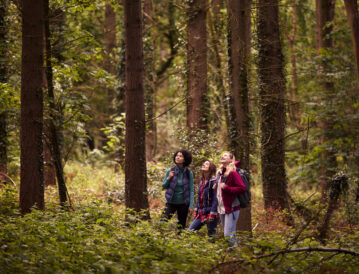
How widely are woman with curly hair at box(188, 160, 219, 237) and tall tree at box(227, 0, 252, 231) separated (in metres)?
0.83

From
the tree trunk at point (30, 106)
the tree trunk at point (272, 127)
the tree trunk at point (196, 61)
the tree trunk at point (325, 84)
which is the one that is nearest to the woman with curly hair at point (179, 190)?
the tree trunk at point (30, 106)

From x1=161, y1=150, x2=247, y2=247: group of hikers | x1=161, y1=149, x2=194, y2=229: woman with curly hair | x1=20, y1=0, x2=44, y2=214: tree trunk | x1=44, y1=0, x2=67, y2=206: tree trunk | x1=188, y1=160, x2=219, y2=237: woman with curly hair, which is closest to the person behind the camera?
x1=161, y1=150, x2=247, y2=247: group of hikers

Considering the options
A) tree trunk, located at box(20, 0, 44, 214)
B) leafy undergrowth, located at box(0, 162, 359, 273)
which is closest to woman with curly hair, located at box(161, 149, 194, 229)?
leafy undergrowth, located at box(0, 162, 359, 273)

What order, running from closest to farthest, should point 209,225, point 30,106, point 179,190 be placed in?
1. point 30,106
2. point 209,225
3. point 179,190

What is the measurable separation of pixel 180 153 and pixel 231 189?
1.88m

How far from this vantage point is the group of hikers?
7632 mm

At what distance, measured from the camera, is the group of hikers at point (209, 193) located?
763 centimetres

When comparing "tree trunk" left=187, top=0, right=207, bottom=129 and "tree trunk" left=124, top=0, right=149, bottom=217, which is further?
"tree trunk" left=187, top=0, right=207, bottom=129

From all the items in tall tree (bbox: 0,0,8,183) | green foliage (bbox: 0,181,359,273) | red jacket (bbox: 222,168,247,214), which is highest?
tall tree (bbox: 0,0,8,183)

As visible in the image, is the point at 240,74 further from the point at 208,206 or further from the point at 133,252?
the point at 133,252

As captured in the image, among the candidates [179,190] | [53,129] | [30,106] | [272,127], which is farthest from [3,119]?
[272,127]

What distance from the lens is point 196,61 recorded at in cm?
1319

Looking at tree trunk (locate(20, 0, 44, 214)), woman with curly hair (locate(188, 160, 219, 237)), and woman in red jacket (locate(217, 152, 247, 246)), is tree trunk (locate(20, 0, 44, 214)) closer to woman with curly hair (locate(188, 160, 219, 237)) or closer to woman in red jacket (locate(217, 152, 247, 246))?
woman with curly hair (locate(188, 160, 219, 237))

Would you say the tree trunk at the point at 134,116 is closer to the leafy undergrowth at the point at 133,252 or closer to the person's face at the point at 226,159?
the leafy undergrowth at the point at 133,252
